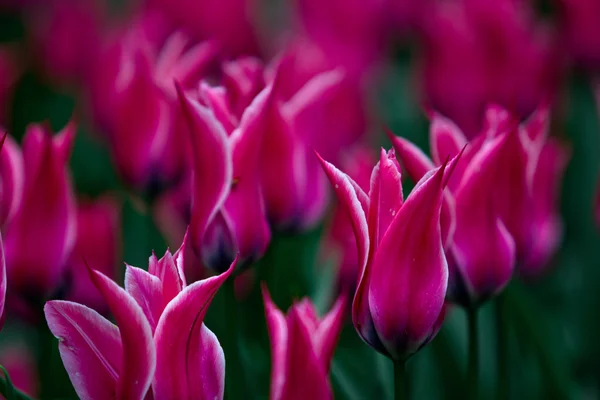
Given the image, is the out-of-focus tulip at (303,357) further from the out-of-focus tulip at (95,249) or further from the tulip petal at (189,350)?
the out-of-focus tulip at (95,249)

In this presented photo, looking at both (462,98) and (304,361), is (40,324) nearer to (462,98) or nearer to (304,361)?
(304,361)

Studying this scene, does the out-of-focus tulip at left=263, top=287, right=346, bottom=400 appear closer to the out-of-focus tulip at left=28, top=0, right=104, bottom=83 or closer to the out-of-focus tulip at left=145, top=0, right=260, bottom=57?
the out-of-focus tulip at left=145, top=0, right=260, bottom=57

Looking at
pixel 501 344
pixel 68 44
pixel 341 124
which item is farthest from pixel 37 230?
pixel 68 44

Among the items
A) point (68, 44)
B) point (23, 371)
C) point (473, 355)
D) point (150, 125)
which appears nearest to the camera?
point (473, 355)

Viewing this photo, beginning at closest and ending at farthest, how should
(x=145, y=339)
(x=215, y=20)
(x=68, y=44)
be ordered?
(x=145, y=339) → (x=215, y=20) → (x=68, y=44)

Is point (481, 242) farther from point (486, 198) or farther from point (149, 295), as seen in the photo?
point (149, 295)

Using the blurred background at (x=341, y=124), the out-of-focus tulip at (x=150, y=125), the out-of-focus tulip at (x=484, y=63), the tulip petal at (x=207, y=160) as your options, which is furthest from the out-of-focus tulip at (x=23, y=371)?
the out-of-focus tulip at (x=484, y=63)

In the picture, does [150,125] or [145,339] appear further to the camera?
[150,125]

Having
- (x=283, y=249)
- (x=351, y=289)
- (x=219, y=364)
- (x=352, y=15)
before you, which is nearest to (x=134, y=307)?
(x=219, y=364)
